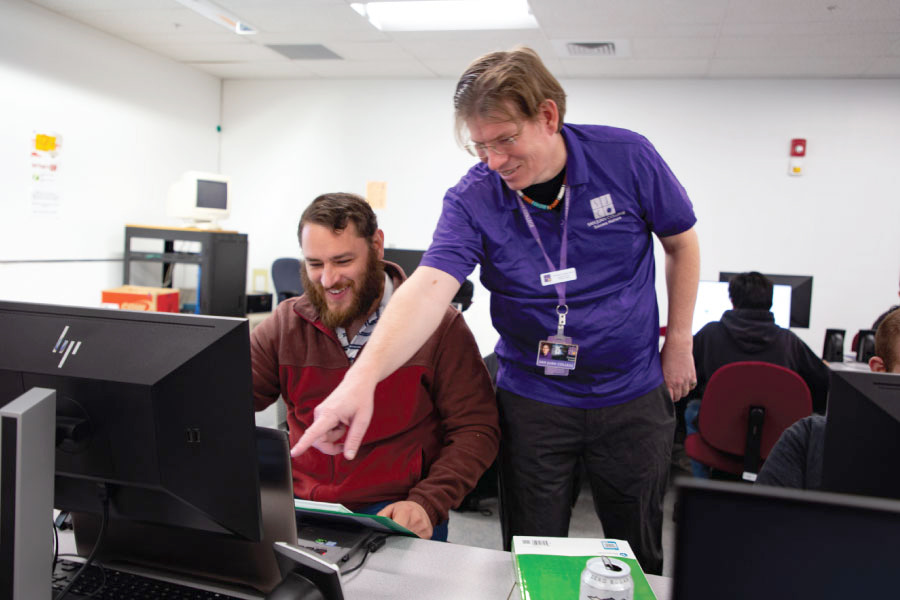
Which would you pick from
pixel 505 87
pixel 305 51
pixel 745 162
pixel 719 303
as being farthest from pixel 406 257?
pixel 745 162

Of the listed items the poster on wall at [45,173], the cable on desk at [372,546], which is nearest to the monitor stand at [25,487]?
the cable on desk at [372,546]

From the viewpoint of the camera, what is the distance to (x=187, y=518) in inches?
37.2

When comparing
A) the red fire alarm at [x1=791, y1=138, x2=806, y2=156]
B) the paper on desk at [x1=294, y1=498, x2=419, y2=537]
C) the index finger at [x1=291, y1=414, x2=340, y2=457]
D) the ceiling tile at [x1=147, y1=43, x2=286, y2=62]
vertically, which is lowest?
the paper on desk at [x1=294, y1=498, x2=419, y2=537]

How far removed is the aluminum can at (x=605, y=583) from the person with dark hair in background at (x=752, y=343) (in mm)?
2349

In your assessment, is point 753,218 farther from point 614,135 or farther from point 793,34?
point 614,135

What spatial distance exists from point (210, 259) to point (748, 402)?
12.0 ft

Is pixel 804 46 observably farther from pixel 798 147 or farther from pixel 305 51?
pixel 305 51

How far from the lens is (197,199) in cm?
498

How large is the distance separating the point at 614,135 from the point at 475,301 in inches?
170

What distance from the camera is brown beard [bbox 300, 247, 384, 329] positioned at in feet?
5.21

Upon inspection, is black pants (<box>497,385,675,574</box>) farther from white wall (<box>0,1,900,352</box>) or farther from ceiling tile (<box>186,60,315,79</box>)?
ceiling tile (<box>186,60,315,79</box>)

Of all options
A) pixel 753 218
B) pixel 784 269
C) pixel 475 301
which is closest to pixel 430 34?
pixel 475 301

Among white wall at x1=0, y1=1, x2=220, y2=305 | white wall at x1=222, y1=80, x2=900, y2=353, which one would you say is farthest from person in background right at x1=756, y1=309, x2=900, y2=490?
white wall at x1=0, y1=1, x2=220, y2=305

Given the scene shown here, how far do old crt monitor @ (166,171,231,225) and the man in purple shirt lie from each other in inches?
155
